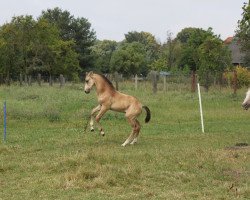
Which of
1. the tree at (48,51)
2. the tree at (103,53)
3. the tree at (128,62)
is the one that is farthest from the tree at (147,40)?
the tree at (48,51)

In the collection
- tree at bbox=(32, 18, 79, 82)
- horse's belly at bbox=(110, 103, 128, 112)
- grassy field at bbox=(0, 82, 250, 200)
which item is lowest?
grassy field at bbox=(0, 82, 250, 200)

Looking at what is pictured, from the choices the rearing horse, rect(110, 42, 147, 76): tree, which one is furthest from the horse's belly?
rect(110, 42, 147, 76): tree

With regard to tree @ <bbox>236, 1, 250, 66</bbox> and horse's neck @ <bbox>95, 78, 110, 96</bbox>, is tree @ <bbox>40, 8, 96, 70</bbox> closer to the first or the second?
tree @ <bbox>236, 1, 250, 66</bbox>

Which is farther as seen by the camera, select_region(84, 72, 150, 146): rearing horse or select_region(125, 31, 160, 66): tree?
select_region(125, 31, 160, 66): tree

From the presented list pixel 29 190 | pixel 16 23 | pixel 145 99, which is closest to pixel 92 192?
pixel 29 190

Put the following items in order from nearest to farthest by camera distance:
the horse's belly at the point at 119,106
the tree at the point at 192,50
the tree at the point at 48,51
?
the horse's belly at the point at 119,106, the tree at the point at 48,51, the tree at the point at 192,50

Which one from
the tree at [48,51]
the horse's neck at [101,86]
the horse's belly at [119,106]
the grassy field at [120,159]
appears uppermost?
the tree at [48,51]

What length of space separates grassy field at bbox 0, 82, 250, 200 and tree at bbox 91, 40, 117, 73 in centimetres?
5938

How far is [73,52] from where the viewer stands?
62656 mm

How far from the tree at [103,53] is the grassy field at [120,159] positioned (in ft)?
195

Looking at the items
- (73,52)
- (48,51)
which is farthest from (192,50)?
(48,51)

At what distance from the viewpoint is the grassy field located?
8227 mm

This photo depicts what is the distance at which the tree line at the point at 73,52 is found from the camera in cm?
4794

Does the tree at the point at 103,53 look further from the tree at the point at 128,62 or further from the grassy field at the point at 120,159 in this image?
the grassy field at the point at 120,159
